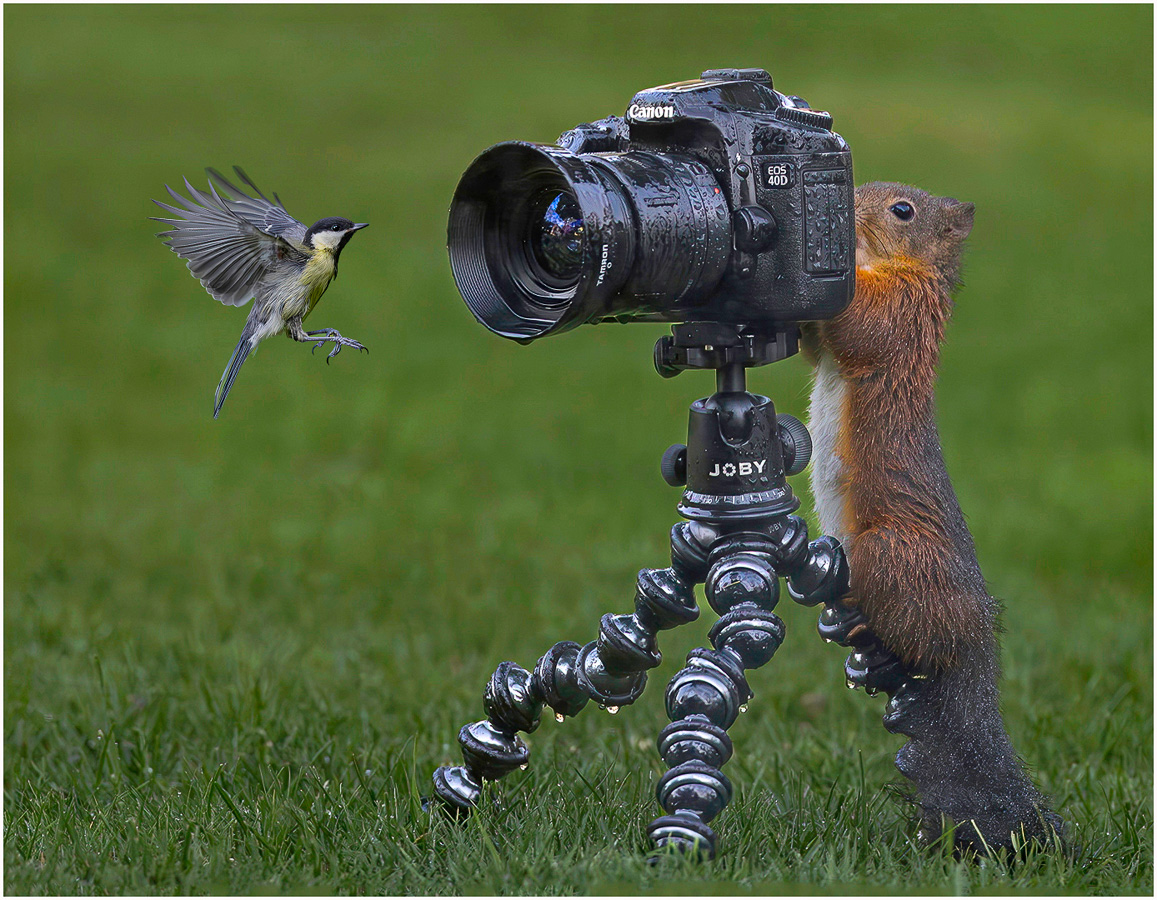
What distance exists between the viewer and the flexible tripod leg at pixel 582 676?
7.92 feet

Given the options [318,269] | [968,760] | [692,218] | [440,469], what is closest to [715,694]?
[968,760]

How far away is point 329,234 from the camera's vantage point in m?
2.30


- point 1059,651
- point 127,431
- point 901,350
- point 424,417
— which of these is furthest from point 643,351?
point 901,350

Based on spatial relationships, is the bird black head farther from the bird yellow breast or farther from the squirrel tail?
the squirrel tail

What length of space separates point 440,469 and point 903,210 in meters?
3.54

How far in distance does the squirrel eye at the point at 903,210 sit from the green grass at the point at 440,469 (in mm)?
497

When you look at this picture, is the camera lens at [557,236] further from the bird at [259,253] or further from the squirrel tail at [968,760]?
the squirrel tail at [968,760]

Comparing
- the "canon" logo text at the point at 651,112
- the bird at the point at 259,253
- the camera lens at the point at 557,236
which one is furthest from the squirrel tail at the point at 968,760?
the bird at the point at 259,253

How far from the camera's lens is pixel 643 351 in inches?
288

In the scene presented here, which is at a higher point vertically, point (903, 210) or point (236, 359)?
point (903, 210)

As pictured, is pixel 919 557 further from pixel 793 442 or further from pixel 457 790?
pixel 457 790

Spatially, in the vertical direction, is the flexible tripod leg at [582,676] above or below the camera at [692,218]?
below

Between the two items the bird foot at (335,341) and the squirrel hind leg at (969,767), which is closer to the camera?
the bird foot at (335,341)

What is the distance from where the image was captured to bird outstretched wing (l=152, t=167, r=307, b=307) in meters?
2.27
